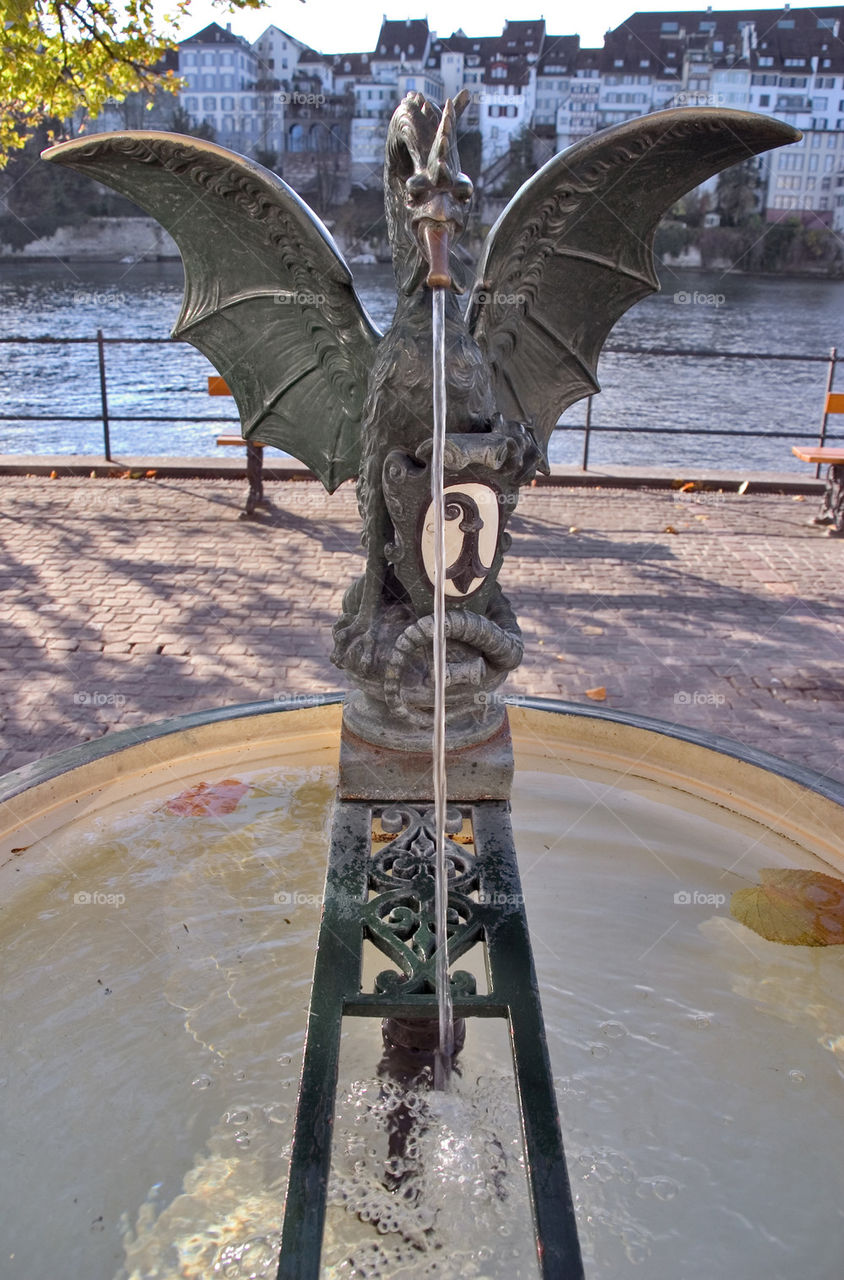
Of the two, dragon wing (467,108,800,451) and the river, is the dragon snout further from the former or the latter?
the river

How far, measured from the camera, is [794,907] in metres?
2.91

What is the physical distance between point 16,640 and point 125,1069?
3.79 metres

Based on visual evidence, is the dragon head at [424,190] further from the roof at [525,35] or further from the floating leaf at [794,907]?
the roof at [525,35]

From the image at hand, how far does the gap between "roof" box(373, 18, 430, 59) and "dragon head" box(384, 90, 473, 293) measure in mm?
79577

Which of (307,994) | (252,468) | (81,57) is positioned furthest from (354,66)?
(307,994)

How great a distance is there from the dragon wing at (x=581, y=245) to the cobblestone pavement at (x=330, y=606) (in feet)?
7.18

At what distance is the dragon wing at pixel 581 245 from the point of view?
2.70 m

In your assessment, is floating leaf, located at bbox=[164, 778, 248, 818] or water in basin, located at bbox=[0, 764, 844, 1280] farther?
floating leaf, located at bbox=[164, 778, 248, 818]

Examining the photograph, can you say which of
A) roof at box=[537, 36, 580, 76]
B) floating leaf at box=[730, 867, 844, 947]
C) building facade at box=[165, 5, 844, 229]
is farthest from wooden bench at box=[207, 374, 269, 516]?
roof at box=[537, 36, 580, 76]

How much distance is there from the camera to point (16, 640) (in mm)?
5781

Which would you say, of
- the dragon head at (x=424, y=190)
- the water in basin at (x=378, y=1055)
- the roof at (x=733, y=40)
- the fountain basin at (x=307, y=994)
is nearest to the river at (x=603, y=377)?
the fountain basin at (x=307, y=994)

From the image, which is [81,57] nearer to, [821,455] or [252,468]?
[252,468]

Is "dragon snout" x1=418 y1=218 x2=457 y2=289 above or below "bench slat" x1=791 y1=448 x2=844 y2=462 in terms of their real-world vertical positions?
above

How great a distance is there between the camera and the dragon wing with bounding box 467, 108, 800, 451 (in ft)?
8.87
